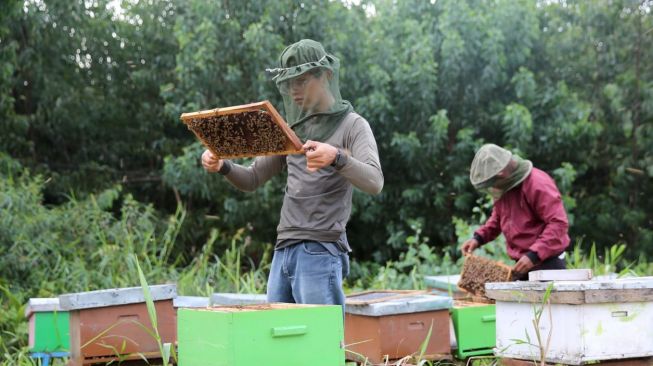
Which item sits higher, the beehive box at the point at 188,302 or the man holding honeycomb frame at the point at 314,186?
the man holding honeycomb frame at the point at 314,186

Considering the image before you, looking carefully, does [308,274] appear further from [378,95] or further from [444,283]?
[378,95]

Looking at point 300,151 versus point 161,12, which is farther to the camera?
point 161,12

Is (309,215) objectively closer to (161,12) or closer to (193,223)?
(193,223)

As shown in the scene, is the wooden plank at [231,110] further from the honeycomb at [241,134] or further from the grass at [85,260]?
the grass at [85,260]

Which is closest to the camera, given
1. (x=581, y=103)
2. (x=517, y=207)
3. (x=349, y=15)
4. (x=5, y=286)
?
(x=517, y=207)

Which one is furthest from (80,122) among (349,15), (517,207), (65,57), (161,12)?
(517,207)

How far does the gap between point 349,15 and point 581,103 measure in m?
3.12

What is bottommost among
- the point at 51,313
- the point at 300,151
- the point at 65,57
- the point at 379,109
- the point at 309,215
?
the point at 51,313

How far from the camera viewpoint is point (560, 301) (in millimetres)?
3514

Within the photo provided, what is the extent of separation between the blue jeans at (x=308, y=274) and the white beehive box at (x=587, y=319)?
815 mm

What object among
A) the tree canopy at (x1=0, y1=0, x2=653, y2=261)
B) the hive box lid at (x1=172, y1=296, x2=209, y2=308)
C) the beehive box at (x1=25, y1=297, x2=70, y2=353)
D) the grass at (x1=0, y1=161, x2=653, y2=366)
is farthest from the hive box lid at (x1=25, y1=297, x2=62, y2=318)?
the tree canopy at (x1=0, y1=0, x2=653, y2=261)

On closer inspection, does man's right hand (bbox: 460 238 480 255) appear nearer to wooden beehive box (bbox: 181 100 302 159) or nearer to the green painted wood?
wooden beehive box (bbox: 181 100 302 159)

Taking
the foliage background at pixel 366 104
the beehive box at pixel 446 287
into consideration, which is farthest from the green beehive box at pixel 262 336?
the foliage background at pixel 366 104

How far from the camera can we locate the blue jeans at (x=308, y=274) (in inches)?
128
